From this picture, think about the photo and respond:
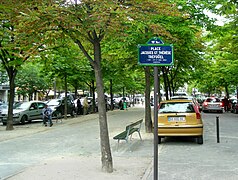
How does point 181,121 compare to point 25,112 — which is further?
point 25,112

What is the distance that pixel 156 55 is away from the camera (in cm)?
549

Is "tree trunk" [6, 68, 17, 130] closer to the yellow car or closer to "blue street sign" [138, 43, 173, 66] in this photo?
the yellow car

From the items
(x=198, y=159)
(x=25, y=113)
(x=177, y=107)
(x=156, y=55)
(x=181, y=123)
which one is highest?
(x=156, y=55)

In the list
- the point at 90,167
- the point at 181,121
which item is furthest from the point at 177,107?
the point at 90,167

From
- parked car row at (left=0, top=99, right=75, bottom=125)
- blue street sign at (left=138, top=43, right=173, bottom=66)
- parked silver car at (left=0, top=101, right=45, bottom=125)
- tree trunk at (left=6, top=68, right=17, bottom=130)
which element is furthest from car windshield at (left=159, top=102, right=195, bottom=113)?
parked silver car at (left=0, top=101, right=45, bottom=125)

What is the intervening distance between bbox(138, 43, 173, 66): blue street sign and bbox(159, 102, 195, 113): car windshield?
541 centimetres

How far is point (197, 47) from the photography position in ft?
58.0

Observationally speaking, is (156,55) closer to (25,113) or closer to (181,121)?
(181,121)

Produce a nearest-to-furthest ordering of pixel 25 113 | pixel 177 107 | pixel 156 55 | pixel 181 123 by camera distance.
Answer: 1. pixel 156 55
2. pixel 181 123
3. pixel 177 107
4. pixel 25 113

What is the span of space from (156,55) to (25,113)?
54.7ft

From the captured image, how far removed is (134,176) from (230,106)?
2924 cm

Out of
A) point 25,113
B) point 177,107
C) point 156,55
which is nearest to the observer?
point 156,55

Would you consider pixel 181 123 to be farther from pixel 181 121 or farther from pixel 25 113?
pixel 25 113

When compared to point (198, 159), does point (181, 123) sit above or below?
above
